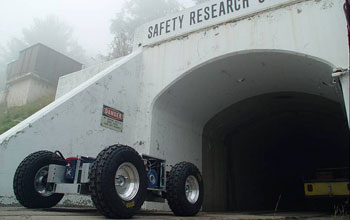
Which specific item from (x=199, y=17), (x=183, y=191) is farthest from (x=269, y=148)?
(x=183, y=191)

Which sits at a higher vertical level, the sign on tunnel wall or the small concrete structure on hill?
the small concrete structure on hill

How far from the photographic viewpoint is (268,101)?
10.7 metres

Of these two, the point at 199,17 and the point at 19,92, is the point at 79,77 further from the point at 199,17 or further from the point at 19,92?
the point at 19,92

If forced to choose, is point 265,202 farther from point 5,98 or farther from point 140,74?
point 5,98

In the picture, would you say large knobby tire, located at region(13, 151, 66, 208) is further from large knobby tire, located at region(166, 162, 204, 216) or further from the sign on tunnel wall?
the sign on tunnel wall

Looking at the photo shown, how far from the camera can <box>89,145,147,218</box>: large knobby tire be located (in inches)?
135

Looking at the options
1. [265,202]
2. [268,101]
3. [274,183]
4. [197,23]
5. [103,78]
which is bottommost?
[265,202]

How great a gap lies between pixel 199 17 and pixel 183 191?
5.36m

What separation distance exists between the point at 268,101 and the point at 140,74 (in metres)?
4.79

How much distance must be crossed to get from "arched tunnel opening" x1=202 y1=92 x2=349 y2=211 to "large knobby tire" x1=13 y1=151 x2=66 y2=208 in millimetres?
5382

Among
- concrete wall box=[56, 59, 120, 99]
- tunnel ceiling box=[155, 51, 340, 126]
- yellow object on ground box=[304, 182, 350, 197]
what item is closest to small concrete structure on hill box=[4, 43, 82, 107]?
concrete wall box=[56, 59, 120, 99]

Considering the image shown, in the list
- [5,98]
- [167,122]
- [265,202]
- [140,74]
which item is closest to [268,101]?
[167,122]

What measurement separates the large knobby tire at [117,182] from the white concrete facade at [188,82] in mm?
2517

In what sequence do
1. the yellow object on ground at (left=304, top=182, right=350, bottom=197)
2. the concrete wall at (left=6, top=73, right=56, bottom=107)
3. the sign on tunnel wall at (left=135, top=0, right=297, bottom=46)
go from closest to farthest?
the sign on tunnel wall at (left=135, top=0, right=297, bottom=46)
the yellow object on ground at (left=304, top=182, right=350, bottom=197)
the concrete wall at (left=6, top=73, right=56, bottom=107)
